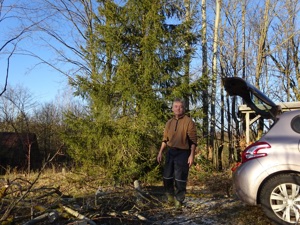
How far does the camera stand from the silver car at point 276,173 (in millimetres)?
4879

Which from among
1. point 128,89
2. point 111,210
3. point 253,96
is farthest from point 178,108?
point 128,89

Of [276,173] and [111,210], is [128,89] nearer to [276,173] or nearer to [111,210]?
[111,210]

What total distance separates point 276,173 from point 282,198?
1.13 feet

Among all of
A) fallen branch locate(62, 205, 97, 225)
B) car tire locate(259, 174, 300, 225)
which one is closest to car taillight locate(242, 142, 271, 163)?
car tire locate(259, 174, 300, 225)

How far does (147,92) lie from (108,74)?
5.43ft

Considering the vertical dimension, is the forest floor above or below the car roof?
below

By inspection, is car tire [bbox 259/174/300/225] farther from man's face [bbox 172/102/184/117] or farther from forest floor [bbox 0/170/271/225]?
man's face [bbox 172/102/184/117]

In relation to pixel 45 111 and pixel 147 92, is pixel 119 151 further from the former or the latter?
pixel 45 111

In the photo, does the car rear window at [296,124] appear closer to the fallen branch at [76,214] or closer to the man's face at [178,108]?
the man's face at [178,108]

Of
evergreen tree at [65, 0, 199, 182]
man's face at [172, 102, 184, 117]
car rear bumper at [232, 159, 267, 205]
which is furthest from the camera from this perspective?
evergreen tree at [65, 0, 199, 182]

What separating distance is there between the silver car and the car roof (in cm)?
60

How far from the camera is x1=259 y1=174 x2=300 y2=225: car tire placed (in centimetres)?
484

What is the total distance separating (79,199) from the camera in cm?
607

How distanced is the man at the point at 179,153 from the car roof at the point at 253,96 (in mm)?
993
